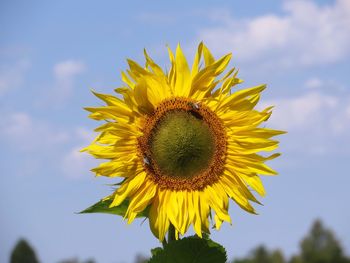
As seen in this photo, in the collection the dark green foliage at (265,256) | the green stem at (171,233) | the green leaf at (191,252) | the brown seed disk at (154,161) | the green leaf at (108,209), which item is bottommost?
the green leaf at (191,252)

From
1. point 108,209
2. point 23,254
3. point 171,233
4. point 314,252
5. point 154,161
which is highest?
point 314,252

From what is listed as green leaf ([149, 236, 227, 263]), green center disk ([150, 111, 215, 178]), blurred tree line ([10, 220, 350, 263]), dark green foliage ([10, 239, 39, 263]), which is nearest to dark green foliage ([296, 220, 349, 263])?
blurred tree line ([10, 220, 350, 263])

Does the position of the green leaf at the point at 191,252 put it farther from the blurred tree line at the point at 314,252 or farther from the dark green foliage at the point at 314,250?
the dark green foliage at the point at 314,250

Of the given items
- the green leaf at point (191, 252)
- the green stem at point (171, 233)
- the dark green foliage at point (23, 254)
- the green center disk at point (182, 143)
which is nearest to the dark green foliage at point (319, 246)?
the dark green foliage at point (23, 254)

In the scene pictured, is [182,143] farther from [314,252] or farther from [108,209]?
[314,252]

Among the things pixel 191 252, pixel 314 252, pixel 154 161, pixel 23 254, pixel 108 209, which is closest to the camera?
pixel 191 252

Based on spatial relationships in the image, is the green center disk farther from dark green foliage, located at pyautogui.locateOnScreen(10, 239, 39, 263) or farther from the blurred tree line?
the blurred tree line

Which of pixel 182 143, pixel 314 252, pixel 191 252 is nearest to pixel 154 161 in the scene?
pixel 182 143
